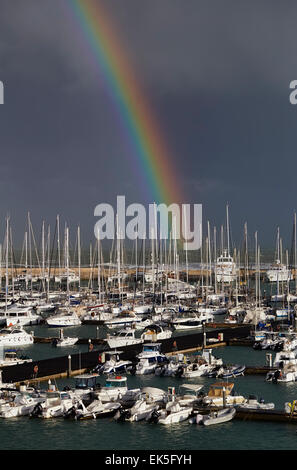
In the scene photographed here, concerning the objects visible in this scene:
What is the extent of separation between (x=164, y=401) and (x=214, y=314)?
44.0 m

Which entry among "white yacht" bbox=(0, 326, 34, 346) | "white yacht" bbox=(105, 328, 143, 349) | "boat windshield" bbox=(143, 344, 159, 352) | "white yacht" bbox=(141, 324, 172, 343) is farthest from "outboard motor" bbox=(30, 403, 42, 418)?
"white yacht" bbox=(0, 326, 34, 346)

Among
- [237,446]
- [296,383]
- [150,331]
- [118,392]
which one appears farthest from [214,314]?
[237,446]

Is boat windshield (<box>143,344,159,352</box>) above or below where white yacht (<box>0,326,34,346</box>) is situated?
above

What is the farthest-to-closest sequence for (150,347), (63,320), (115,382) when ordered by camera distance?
(63,320) < (150,347) < (115,382)

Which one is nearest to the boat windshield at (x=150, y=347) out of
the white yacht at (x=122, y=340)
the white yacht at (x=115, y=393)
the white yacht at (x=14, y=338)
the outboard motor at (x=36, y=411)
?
the white yacht at (x=122, y=340)

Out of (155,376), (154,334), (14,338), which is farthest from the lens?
(14,338)

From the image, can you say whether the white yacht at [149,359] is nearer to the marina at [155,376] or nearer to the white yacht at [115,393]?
the marina at [155,376]

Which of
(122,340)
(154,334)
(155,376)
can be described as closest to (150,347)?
(155,376)

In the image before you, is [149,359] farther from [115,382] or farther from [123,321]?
[123,321]

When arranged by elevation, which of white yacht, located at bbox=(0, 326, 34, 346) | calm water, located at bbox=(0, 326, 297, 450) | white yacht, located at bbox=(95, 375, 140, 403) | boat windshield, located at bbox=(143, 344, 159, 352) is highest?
boat windshield, located at bbox=(143, 344, 159, 352)

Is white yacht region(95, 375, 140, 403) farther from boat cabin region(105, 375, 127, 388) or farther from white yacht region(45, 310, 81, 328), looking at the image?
white yacht region(45, 310, 81, 328)

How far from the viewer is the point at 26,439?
29969 mm

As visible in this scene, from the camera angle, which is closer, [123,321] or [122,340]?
[122,340]
